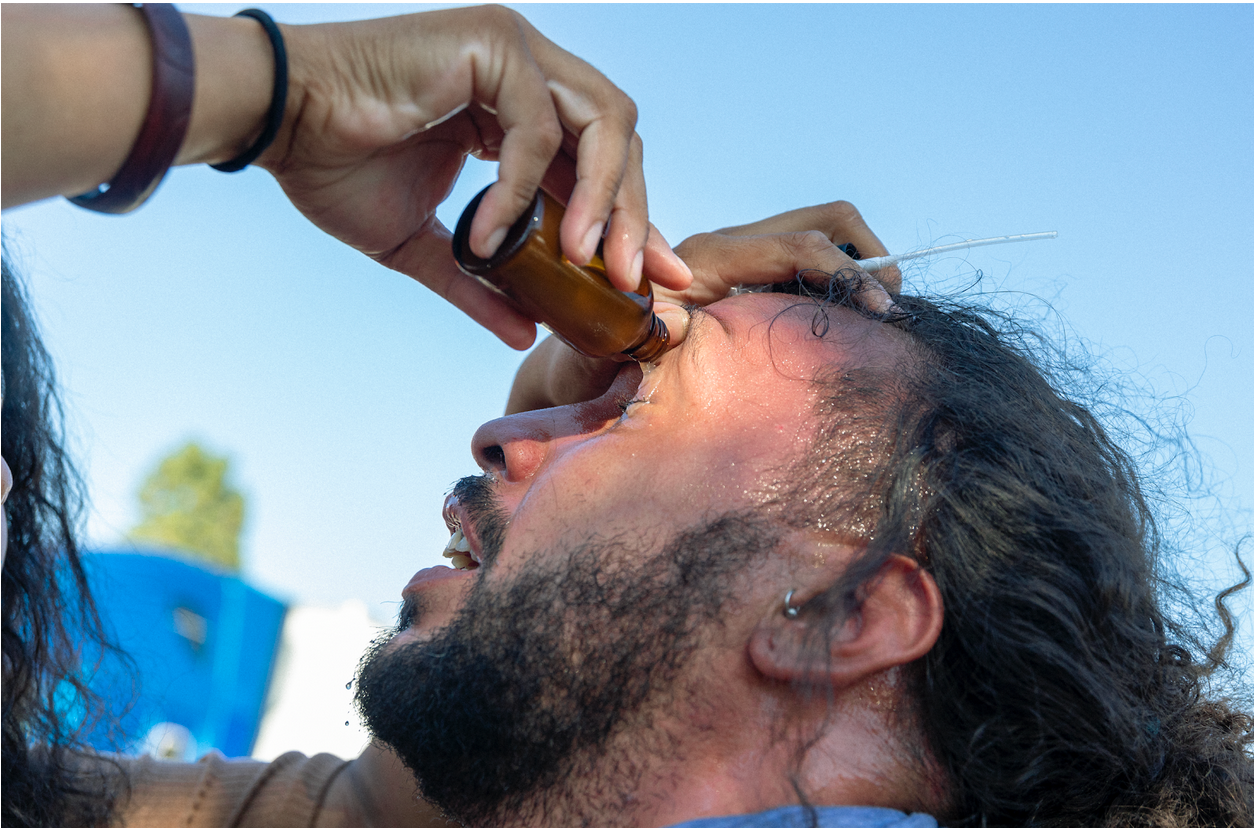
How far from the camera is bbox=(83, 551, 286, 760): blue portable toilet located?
407 centimetres

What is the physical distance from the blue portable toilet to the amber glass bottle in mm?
2864

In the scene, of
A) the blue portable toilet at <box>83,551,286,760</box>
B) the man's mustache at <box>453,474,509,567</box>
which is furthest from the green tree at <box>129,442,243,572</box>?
the man's mustache at <box>453,474,509,567</box>

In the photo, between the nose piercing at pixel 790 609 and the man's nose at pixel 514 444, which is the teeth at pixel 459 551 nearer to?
the man's nose at pixel 514 444

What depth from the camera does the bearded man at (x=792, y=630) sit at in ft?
4.65

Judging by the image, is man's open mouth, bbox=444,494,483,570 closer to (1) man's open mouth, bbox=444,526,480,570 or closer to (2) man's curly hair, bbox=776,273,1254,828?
(1) man's open mouth, bbox=444,526,480,570

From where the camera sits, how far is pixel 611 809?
139 centimetres

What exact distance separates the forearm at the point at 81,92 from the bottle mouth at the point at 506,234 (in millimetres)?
310

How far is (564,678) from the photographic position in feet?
4.69

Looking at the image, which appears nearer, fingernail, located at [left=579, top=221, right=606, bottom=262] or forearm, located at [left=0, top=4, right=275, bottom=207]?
forearm, located at [left=0, top=4, right=275, bottom=207]

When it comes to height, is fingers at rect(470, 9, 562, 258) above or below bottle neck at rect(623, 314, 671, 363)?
above

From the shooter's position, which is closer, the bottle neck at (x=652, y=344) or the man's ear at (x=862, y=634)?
the man's ear at (x=862, y=634)

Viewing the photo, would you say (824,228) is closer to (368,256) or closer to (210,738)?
(368,256)

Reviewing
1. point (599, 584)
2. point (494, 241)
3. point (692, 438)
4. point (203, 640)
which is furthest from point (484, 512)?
point (203, 640)

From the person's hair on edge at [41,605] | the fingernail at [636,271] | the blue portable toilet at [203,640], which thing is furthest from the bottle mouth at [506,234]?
the blue portable toilet at [203,640]
